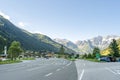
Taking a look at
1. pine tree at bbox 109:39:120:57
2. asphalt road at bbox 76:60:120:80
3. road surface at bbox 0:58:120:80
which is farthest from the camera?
pine tree at bbox 109:39:120:57

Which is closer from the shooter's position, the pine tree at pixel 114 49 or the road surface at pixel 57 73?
the road surface at pixel 57 73

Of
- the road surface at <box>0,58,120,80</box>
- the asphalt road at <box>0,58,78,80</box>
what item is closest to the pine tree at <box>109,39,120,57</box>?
the road surface at <box>0,58,120,80</box>

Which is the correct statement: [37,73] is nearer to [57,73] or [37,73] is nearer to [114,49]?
[57,73]

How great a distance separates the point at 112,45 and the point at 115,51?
10.3 feet

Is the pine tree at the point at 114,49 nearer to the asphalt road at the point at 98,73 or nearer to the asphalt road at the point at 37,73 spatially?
the asphalt road at the point at 98,73

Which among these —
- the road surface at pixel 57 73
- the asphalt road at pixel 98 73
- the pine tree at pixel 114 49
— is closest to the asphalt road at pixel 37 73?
the road surface at pixel 57 73

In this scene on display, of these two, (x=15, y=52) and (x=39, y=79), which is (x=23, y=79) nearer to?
(x=39, y=79)

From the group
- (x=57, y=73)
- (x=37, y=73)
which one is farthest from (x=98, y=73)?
(x=37, y=73)

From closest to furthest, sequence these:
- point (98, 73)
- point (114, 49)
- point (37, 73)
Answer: point (37, 73) → point (98, 73) → point (114, 49)

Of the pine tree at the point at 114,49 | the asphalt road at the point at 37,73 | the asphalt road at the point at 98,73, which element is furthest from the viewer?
the pine tree at the point at 114,49

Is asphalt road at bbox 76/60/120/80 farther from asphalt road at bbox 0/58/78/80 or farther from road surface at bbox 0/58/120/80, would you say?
asphalt road at bbox 0/58/78/80

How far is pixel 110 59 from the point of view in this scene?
8731 centimetres

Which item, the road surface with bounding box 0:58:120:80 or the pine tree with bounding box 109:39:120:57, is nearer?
the road surface with bounding box 0:58:120:80

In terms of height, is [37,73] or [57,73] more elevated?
[37,73]
